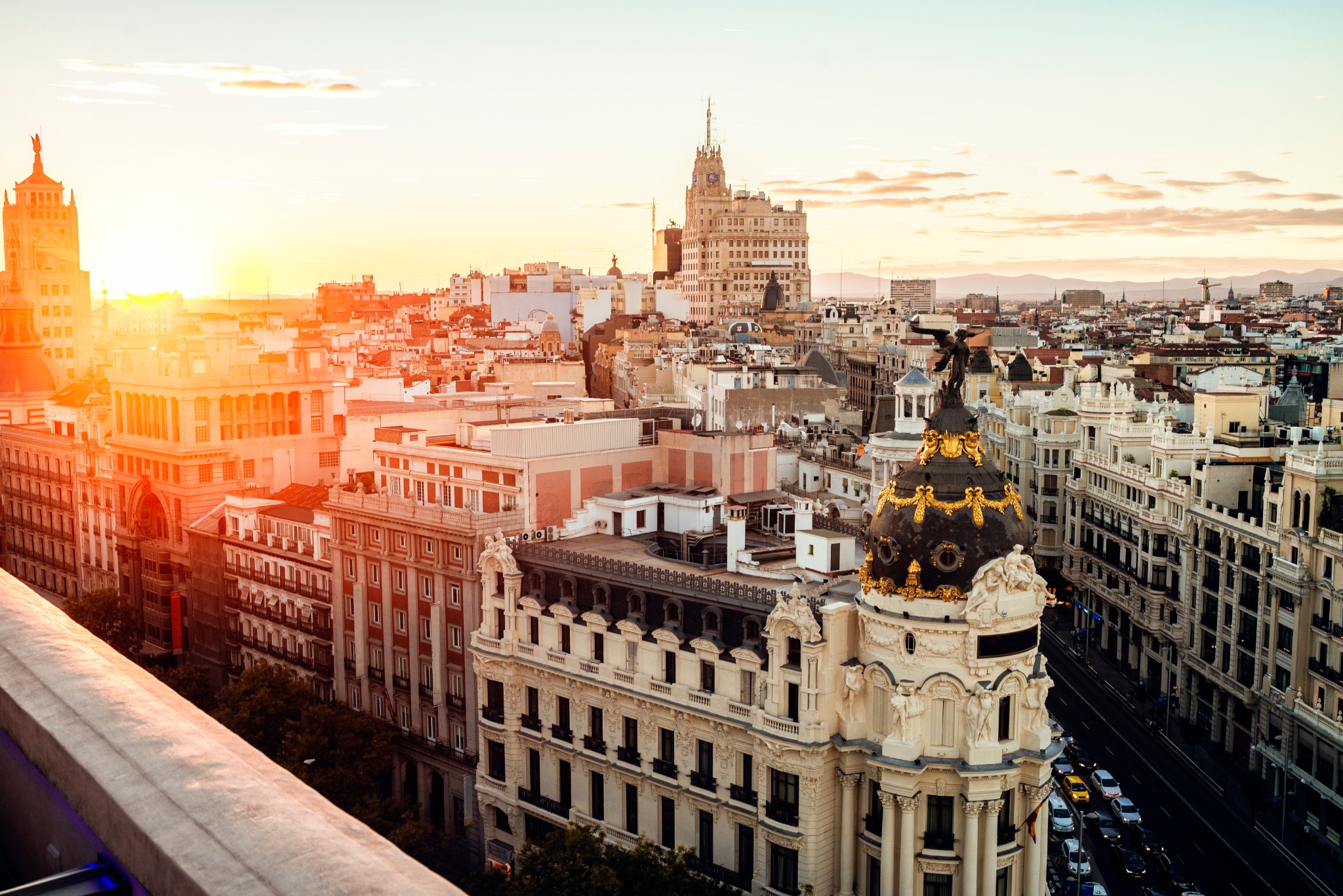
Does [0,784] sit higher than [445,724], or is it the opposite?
[0,784]

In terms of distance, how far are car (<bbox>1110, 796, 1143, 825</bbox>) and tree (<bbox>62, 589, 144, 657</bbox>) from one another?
229ft

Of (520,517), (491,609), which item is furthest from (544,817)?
(520,517)

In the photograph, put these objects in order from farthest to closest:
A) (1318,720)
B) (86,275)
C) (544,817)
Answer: (86,275) < (1318,720) < (544,817)

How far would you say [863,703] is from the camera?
53.2 m

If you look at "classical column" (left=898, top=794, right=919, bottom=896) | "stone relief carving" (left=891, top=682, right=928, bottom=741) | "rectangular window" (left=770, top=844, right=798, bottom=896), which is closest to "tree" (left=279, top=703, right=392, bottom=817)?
"rectangular window" (left=770, top=844, right=798, bottom=896)

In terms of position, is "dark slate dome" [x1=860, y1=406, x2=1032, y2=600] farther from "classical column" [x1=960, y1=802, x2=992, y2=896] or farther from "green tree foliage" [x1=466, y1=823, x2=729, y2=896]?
"green tree foliage" [x1=466, y1=823, x2=729, y2=896]

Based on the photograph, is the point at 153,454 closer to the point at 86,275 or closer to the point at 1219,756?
the point at 1219,756

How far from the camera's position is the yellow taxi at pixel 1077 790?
7438cm

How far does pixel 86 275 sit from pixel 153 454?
99.5 meters

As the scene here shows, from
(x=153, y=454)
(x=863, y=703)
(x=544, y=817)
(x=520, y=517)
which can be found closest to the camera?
(x=863, y=703)

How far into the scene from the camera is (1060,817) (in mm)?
71500

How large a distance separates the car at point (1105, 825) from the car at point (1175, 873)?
280 centimetres

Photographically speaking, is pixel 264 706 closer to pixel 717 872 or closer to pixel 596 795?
pixel 596 795

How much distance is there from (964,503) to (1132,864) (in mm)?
27222
